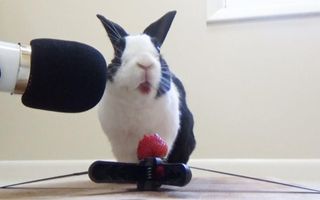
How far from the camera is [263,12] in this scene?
1.17 meters

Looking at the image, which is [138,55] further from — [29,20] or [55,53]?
[29,20]

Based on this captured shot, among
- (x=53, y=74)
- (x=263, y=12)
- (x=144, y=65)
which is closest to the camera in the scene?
(x=53, y=74)

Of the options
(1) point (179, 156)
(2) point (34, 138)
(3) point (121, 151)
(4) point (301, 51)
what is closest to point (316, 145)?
(4) point (301, 51)

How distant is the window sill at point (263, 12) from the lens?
114cm

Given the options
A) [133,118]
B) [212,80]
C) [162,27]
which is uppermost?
[162,27]

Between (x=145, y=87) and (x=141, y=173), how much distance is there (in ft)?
0.49

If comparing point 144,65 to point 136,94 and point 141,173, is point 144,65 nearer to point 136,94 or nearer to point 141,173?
point 136,94

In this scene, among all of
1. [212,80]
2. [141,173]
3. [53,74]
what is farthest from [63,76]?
[212,80]

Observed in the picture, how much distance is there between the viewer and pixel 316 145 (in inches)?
43.9

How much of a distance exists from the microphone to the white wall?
29.4 inches

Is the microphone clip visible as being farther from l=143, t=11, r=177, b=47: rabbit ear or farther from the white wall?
the white wall

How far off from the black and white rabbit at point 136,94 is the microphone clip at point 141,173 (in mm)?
130

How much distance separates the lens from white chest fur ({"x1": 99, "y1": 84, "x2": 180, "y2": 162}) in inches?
22.9

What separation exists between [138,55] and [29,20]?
0.83 m
